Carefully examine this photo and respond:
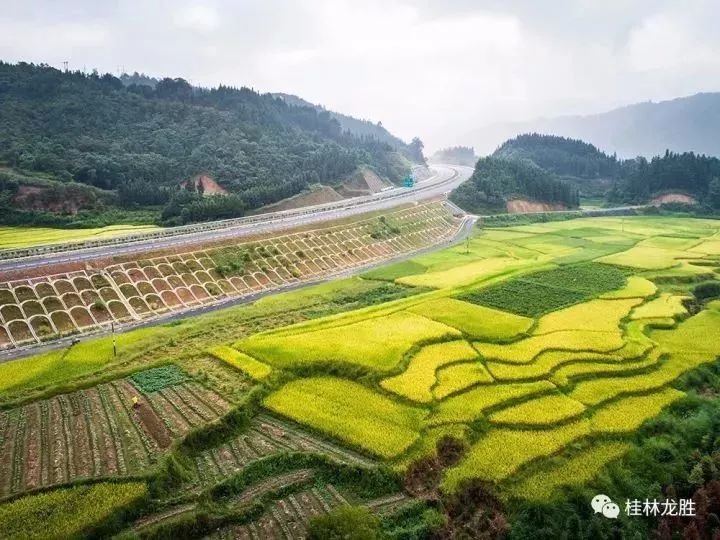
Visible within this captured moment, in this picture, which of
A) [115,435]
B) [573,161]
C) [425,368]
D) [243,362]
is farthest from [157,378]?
[573,161]

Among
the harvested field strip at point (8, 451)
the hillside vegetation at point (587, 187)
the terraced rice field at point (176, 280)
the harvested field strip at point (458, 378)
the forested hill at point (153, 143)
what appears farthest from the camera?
the hillside vegetation at point (587, 187)

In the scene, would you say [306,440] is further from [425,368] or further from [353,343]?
[353,343]

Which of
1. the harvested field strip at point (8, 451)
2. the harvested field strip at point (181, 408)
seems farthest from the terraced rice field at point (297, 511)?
the harvested field strip at point (8, 451)

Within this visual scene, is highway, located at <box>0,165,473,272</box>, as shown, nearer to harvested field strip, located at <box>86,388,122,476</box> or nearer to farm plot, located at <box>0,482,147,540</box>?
harvested field strip, located at <box>86,388,122,476</box>

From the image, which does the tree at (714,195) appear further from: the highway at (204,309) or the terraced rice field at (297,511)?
the terraced rice field at (297,511)

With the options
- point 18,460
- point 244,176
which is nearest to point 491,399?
point 18,460

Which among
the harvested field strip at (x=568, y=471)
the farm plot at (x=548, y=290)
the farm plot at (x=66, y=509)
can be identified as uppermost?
the farm plot at (x=548, y=290)

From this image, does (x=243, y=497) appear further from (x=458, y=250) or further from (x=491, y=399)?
(x=458, y=250)
